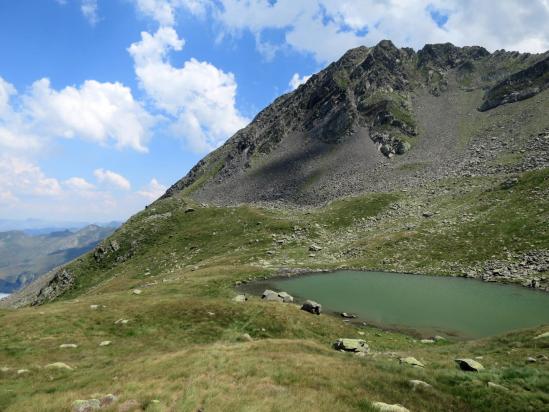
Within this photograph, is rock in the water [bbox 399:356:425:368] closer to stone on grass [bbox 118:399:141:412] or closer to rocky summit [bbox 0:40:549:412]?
rocky summit [bbox 0:40:549:412]

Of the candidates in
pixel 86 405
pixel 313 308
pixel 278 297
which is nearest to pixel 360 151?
pixel 278 297

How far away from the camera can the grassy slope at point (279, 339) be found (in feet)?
74.6

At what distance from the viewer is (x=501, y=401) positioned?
71.9ft

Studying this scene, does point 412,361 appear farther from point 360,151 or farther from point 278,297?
point 360,151

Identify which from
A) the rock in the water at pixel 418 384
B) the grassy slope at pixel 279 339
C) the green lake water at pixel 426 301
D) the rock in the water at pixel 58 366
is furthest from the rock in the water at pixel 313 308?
the rock in the water at pixel 58 366

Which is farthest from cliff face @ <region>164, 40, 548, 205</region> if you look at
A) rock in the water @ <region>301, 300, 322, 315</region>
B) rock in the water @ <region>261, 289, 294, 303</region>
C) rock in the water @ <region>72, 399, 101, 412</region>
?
rock in the water @ <region>72, 399, 101, 412</region>

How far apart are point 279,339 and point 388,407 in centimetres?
1764

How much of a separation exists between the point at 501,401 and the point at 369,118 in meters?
178

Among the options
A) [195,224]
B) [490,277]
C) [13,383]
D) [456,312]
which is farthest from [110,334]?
[195,224]

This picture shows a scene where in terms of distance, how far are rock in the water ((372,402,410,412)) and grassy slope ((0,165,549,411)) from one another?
0.57 metres

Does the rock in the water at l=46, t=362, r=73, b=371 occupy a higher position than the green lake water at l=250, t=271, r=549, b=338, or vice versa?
the green lake water at l=250, t=271, r=549, b=338

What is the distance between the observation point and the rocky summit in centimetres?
2386

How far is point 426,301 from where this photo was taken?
5528 centimetres

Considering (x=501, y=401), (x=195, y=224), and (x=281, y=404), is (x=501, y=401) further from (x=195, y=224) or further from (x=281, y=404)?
(x=195, y=224)
